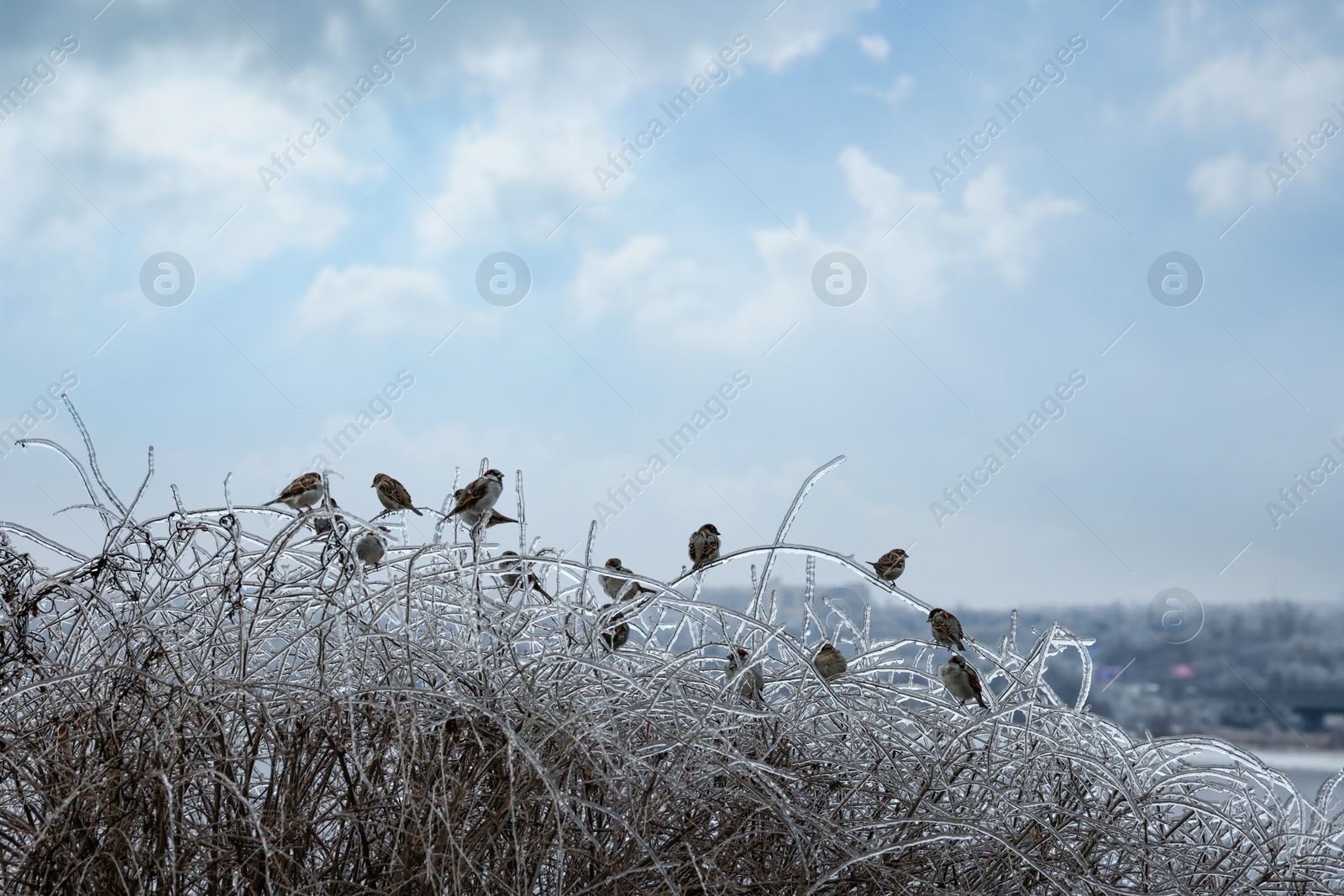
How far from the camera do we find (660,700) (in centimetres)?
324

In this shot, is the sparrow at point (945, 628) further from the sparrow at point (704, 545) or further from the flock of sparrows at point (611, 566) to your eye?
the sparrow at point (704, 545)

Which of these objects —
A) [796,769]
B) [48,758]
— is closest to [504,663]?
[796,769]

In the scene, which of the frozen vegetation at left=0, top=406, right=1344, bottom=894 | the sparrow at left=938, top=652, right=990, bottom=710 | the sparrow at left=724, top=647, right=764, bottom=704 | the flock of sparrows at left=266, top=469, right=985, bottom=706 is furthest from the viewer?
the sparrow at left=938, top=652, right=990, bottom=710

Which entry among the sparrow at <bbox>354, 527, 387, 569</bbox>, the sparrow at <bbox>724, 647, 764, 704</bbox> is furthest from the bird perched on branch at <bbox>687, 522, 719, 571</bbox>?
the sparrow at <bbox>354, 527, 387, 569</bbox>

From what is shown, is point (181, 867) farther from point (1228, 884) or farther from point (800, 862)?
point (1228, 884)

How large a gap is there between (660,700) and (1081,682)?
6.62 ft

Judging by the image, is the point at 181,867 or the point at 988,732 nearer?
the point at 181,867

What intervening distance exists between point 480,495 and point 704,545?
82 cm

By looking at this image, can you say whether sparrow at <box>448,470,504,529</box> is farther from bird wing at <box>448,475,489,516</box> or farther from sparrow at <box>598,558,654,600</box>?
sparrow at <box>598,558,654,600</box>

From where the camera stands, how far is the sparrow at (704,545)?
3.70 meters

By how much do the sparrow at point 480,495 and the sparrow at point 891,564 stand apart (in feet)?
4.45

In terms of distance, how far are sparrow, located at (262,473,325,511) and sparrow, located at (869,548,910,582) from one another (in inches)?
73.9

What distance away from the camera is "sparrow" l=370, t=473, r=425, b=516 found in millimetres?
3410

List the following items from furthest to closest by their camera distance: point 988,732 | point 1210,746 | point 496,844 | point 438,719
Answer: point 1210,746 < point 988,732 < point 438,719 < point 496,844
